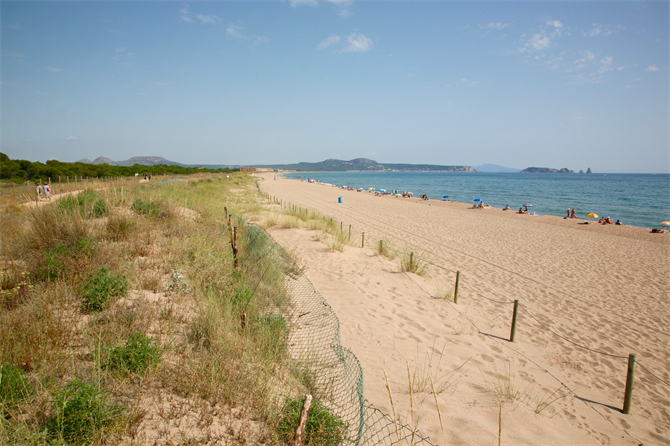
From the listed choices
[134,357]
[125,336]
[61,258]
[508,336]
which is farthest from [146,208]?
[508,336]

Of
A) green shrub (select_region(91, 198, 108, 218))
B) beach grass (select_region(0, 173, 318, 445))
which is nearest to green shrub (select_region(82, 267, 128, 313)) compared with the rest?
beach grass (select_region(0, 173, 318, 445))

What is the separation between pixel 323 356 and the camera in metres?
3.93

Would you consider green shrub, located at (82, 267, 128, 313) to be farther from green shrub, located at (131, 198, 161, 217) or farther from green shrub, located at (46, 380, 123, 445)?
green shrub, located at (131, 198, 161, 217)

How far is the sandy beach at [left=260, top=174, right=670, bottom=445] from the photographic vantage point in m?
3.46

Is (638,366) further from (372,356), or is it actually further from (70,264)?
(70,264)

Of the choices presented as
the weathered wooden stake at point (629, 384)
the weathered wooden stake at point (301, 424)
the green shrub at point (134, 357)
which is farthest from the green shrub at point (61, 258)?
the weathered wooden stake at point (629, 384)

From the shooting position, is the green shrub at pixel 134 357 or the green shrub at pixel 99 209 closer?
the green shrub at pixel 134 357

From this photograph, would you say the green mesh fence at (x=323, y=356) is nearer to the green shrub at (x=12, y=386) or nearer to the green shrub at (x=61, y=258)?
the green shrub at (x=12, y=386)

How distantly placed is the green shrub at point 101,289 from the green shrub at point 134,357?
1.14 metres

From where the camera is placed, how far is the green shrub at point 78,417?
1981mm

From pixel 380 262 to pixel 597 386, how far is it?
18.3 feet

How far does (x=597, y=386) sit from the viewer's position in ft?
14.3

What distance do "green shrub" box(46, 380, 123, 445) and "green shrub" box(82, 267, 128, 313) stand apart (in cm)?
170

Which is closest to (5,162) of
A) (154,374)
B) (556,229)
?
(154,374)
